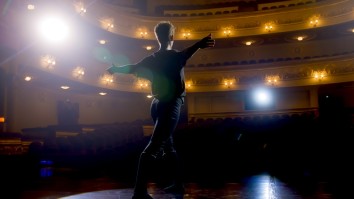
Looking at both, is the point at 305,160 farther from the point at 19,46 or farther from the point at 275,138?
the point at 19,46

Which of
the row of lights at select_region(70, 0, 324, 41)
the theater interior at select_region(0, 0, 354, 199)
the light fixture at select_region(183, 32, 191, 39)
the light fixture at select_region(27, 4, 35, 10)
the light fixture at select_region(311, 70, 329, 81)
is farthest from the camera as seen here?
the light fixture at select_region(183, 32, 191, 39)

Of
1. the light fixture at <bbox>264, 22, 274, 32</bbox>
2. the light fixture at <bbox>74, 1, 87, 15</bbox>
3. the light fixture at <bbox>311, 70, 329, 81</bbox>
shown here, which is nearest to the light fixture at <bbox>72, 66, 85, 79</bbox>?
the light fixture at <bbox>74, 1, 87, 15</bbox>

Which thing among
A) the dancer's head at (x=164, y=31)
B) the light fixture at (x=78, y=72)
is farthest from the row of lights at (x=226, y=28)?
the dancer's head at (x=164, y=31)

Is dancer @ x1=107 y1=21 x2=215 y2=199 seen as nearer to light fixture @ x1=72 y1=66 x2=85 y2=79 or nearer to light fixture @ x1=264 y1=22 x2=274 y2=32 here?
light fixture @ x1=72 y1=66 x2=85 y2=79

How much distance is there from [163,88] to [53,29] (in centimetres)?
1158

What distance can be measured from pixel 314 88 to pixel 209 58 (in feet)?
22.4

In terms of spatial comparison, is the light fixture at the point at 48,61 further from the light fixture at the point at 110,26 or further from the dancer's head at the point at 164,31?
the dancer's head at the point at 164,31

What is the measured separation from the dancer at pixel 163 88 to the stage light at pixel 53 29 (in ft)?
31.9

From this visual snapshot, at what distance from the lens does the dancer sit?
2686 mm

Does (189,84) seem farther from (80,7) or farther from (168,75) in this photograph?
(168,75)

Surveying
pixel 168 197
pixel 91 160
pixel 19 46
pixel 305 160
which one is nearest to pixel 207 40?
pixel 168 197

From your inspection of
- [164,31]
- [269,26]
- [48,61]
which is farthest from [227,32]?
[164,31]

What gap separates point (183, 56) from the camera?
9.43ft

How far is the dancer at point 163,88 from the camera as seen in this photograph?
2.69 m
